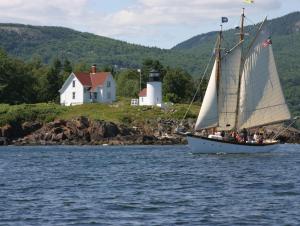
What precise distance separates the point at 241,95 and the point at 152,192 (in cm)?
4044

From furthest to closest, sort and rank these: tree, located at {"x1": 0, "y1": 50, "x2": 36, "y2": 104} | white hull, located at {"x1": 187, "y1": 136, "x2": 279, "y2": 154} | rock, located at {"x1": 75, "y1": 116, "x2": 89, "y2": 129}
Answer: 1. tree, located at {"x1": 0, "y1": 50, "x2": 36, "y2": 104}
2. rock, located at {"x1": 75, "y1": 116, "x2": 89, "y2": 129}
3. white hull, located at {"x1": 187, "y1": 136, "x2": 279, "y2": 154}

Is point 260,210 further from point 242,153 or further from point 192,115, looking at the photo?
point 192,115

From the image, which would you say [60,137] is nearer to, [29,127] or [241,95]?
[29,127]

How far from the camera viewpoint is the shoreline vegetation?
122m

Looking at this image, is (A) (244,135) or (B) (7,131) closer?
(A) (244,135)

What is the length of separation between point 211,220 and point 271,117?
49854 mm

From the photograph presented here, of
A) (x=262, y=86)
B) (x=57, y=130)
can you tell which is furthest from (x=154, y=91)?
(x=262, y=86)

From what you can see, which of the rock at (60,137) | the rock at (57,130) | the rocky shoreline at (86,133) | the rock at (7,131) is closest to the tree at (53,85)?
the rocky shoreline at (86,133)

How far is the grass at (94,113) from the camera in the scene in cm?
13062

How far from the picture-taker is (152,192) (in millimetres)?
48031

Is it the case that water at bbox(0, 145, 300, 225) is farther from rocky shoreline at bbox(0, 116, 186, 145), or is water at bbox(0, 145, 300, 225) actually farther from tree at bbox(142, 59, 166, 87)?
tree at bbox(142, 59, 166, 87)

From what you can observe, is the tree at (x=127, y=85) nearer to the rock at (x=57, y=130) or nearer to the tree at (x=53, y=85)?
the tree at (x=53, y=85)

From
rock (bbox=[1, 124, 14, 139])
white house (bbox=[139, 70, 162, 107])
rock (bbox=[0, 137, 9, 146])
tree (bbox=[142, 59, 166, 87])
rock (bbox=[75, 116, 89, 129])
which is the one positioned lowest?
rock (bbox=[0, 137, 9, 146])

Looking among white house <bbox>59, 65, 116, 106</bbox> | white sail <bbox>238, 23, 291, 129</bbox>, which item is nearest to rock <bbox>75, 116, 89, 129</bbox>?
white house <bbox>59, 65, 116, 106</bbox>
